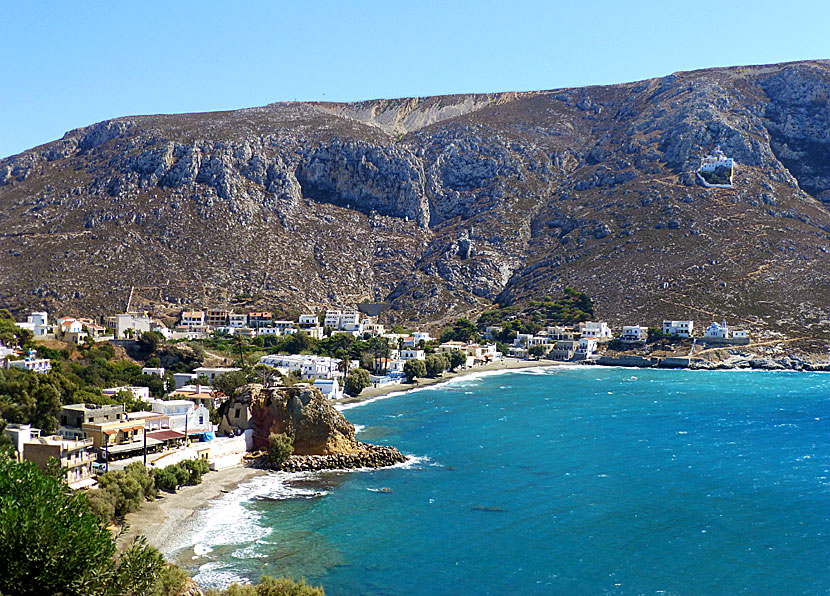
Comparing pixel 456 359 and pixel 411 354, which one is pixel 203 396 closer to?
pixel 411 354

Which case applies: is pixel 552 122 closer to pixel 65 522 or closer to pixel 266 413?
pixel 266 413

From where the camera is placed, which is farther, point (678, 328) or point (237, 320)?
point (678, 328)

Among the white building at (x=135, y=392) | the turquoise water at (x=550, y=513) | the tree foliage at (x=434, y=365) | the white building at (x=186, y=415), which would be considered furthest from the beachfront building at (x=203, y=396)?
the tree foliage at (x=434, y=365)

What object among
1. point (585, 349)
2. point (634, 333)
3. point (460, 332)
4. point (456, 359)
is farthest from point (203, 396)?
point (634, 333)

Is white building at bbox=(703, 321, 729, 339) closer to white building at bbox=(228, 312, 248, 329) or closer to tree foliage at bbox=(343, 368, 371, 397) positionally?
tree foliage at bbox=(343, 368, 371, 397)

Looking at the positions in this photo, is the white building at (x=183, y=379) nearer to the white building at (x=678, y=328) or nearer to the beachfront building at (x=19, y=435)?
the beachfront building at (x=19, y=435)

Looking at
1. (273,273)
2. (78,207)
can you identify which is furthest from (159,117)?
(273,273)

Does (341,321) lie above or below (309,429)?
above

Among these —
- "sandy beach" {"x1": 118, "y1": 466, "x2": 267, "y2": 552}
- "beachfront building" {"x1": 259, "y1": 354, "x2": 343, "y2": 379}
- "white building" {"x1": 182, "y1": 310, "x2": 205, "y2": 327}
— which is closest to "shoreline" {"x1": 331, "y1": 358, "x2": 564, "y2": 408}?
"beachfront building" {"x1": 259, "y1": 354, "x2": 343, "y2": 379}
